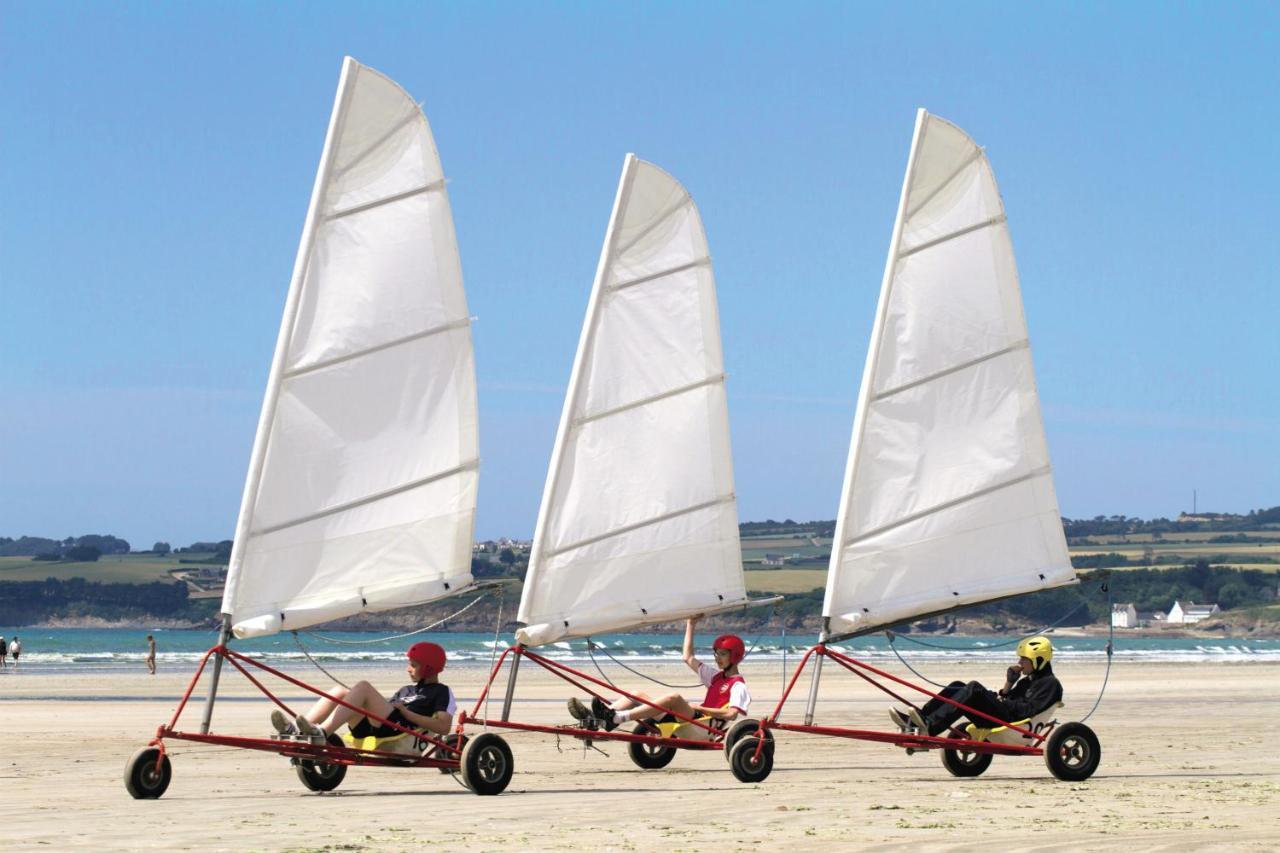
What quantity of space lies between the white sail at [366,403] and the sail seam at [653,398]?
1.63 meters

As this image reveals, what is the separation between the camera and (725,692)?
→ 1542cm

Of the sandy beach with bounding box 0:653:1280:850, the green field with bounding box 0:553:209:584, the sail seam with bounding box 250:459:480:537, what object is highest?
the green field with bounding box 0:553:209:584

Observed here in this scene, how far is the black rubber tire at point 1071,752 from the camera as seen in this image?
14594mm

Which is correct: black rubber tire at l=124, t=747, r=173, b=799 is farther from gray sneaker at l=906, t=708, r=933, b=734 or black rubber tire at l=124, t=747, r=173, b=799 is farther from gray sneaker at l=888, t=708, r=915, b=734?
gray sneaker at l=906, t=708, r=933, b=734

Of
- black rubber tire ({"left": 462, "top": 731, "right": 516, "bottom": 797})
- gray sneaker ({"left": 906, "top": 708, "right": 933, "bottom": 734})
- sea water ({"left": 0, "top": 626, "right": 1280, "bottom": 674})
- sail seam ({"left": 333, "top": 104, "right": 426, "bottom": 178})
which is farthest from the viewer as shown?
sea water ({"left": 0, "top": 626, "right": 1280, "bottom": 674})

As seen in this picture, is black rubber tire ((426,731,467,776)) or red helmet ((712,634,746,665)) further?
red helmet ((712,634,746,665))

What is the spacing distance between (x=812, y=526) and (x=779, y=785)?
154481 mm

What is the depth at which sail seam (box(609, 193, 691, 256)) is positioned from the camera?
16.0m

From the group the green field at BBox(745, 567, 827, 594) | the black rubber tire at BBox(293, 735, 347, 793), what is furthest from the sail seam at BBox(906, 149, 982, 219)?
the green field at BBox(745, 567, 827, 594)

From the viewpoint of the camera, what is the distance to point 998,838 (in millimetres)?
10594

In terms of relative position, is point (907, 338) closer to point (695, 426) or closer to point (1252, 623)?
point (695, 426)

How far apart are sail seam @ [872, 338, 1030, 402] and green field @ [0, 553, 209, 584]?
140648mm

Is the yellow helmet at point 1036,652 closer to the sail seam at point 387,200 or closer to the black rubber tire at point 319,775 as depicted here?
the black rubber tire at point 319,775

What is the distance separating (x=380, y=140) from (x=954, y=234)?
190 inches
